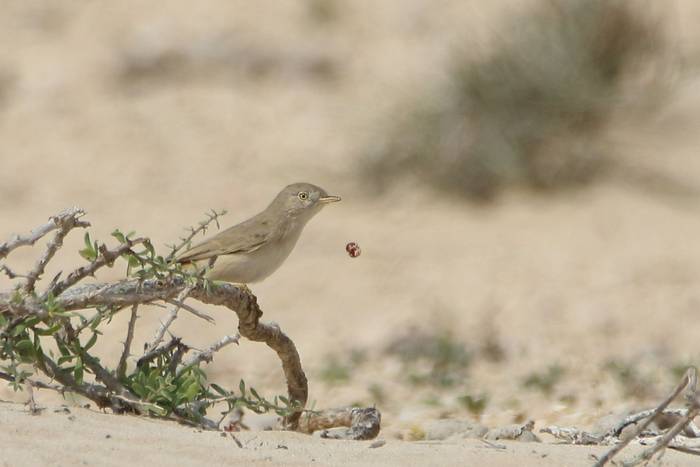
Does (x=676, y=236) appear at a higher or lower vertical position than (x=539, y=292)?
higher

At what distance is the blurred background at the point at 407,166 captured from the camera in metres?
9.46

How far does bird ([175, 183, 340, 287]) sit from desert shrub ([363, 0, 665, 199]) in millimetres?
7061

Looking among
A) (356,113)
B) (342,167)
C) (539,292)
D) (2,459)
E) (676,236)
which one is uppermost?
(356,113)

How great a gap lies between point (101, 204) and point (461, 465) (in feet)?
33.6

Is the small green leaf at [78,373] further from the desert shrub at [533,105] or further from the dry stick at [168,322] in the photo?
the desert shrub at [533,105]

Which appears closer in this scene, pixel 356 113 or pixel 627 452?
pixel 627 452

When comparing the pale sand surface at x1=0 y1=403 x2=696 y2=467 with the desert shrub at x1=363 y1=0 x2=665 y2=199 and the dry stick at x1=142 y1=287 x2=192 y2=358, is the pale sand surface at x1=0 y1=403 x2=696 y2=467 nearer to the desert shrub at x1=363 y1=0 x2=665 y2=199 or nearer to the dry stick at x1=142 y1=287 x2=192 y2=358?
the dry stick at x1=142 y1=287 x2=192 y2=358

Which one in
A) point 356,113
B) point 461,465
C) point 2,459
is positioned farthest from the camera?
point 356,113

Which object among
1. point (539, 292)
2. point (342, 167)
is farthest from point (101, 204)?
Answer: point (539, 292)

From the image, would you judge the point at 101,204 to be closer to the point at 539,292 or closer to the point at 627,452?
the point at 539,292

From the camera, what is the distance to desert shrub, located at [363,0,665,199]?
46.3ft

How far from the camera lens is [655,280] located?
11500 millimetres

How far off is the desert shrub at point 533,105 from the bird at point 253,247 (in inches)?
278

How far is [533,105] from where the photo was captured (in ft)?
47.4
